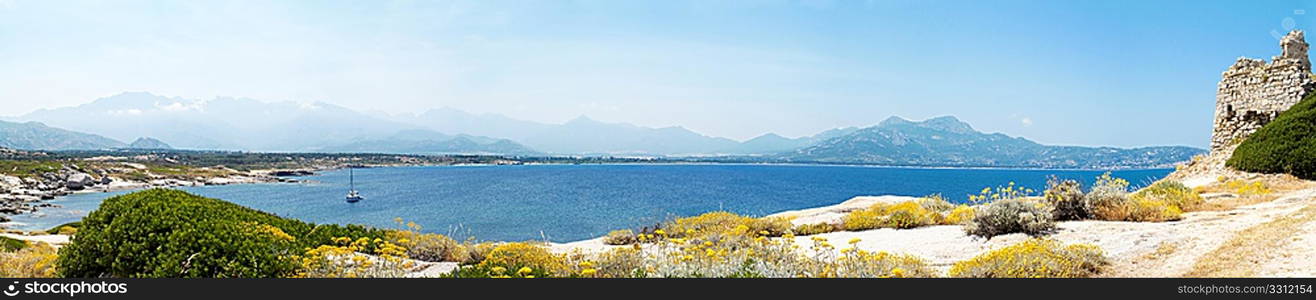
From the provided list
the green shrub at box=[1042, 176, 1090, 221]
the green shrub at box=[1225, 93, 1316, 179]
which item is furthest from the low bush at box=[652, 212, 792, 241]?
the green shrub at box=[1225, 93, 1316, 179]

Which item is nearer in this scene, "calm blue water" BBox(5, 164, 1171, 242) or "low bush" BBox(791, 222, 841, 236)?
"low bush" BBox(791, 222, 841, 236)

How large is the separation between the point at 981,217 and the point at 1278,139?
13149 mm

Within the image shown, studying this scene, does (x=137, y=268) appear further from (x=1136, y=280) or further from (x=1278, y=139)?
(x=1278, y=139)

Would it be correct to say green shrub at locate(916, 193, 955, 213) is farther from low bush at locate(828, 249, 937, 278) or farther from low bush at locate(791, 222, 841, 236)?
low bush at locate(828, 249, 937, 278)

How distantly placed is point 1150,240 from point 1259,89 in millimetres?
16721

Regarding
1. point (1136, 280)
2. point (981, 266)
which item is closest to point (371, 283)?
point (981, 266)

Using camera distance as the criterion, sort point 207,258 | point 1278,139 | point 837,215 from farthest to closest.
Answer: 1. point 1278,139
2. point 837,215
3. point 207,258

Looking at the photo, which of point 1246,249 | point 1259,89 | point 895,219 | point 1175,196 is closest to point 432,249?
point 895,219

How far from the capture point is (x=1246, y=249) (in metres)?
6.89

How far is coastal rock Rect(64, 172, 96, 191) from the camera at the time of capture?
89125 millimetres

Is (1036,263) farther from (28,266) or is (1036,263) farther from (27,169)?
(27,169)

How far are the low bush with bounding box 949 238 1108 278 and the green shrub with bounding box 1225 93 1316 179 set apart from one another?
1335cm

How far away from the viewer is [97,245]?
6.63 m

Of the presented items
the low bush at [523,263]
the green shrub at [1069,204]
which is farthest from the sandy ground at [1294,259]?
the low bush at [523,263]
